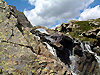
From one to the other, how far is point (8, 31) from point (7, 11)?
2.38 metres

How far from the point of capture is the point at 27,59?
5.13 m

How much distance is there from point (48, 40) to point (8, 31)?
1262cm

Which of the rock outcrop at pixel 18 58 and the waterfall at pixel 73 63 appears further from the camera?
the waterfall at pixel 73 63

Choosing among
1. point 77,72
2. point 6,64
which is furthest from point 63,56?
point 6,64

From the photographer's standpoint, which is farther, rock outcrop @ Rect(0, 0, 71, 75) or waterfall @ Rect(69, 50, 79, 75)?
waterfall @ Rect(69, 50, 79, 75)

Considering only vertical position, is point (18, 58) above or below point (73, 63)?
above

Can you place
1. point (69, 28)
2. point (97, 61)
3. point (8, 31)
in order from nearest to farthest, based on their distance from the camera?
point (8, 31) → point (97, 61) → point (69, 28)

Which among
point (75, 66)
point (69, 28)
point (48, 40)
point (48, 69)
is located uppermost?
point (69, 28)

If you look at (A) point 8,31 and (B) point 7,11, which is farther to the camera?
(B) point 7,11

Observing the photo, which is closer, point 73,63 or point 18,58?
point 18,58

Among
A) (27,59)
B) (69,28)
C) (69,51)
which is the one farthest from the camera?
(69,28)

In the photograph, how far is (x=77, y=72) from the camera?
20.1 meters

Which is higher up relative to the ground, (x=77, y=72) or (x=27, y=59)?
(x=27, y=59)

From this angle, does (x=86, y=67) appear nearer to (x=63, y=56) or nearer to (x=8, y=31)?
(x=63, y=56)
